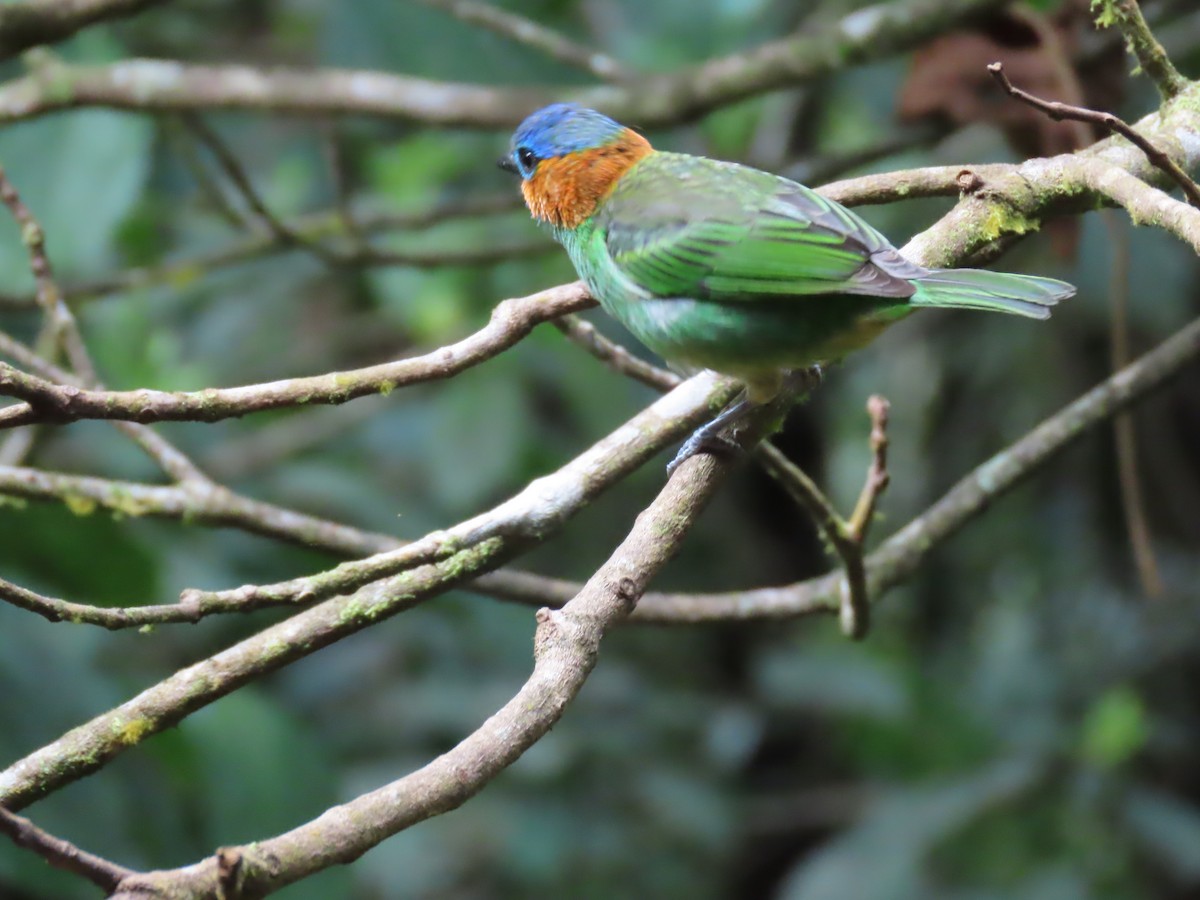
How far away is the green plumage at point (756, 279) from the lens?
2.44 m

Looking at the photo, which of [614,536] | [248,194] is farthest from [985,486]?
[614,536]

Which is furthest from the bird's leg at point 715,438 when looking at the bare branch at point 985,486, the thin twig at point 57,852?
the thin twig at point 57,852

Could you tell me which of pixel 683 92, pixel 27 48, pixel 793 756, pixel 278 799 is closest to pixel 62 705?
pixel 278 799

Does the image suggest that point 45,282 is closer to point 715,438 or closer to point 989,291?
point 715,438

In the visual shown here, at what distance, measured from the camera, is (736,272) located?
269 cm

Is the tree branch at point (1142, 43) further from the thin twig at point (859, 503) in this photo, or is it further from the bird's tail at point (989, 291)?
the thin twig at point (859, 503)

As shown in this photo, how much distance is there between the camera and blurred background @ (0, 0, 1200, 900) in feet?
13.0

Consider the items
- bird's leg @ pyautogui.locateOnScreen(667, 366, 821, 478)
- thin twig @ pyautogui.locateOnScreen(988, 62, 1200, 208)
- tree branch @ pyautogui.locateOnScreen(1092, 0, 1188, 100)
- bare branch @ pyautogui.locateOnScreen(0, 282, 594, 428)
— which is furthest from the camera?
bird's leg @ pyautogui.locateOnScreen(667, 366, 821, 478)

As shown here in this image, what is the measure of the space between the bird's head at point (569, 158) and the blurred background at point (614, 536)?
131 cm

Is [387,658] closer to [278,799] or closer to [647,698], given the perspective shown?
[647,698]

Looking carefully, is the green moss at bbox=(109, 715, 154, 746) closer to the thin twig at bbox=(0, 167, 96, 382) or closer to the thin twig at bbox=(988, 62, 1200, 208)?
the thin twig at bbox=(0, 167, 96, 382)

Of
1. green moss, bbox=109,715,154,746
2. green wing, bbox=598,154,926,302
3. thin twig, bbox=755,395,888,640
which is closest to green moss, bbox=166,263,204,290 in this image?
green wing, bbox=598,154,926,302

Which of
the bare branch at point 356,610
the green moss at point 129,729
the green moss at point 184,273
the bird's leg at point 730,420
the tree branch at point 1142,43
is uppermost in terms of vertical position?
the green moss at point 184,273

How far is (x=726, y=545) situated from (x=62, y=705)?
3.33m
